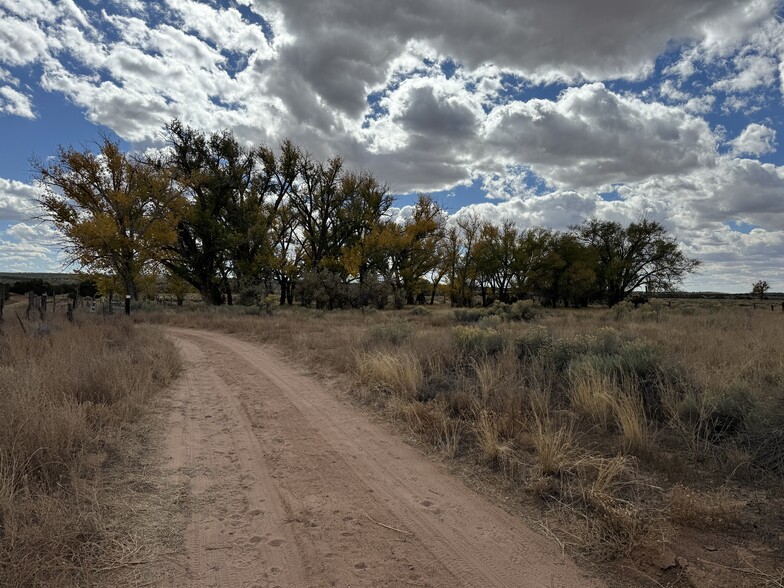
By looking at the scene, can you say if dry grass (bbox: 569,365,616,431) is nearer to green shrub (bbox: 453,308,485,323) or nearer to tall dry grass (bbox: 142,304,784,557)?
tall dry grass (bbox: 142,304,784,557)

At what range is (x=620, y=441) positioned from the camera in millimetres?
5105

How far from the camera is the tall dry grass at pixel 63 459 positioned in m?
3.00

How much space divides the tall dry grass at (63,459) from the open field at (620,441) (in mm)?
3499

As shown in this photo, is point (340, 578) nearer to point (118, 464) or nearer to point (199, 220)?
point (118, 464)

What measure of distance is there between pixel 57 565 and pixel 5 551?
38 cm

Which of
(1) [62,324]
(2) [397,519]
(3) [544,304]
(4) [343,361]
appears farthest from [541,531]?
(3) [544,304]

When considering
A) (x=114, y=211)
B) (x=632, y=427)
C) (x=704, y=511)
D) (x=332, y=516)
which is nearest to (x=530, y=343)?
(x=632, y=427)

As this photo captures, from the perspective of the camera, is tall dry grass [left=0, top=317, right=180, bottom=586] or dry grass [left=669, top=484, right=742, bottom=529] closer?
tall dry grass [left=0, top=317, right=180, bottom=586]

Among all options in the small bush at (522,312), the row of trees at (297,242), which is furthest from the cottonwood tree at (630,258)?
the small bush at (522,312)

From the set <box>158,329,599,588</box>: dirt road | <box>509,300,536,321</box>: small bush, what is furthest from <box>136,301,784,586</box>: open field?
<box>509,300,536,321</box>: small bush

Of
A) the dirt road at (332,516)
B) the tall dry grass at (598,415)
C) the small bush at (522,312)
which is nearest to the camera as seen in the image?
the dirt road at (332,516)

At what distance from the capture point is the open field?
11.0ft

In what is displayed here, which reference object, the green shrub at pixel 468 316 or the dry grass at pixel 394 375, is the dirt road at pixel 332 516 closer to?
the dry grass at pixel 394 375

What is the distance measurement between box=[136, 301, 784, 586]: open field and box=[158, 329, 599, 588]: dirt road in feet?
1.41
